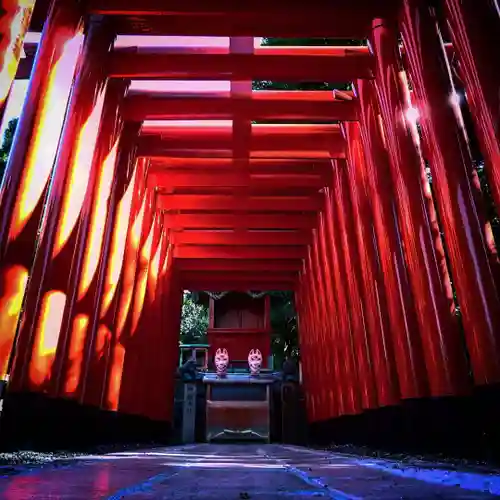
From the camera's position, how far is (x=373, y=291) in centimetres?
579

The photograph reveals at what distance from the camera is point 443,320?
3.95 metres

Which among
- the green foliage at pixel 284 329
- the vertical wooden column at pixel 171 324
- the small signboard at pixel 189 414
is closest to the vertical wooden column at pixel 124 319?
the vertical wooden column at pixel 171 324

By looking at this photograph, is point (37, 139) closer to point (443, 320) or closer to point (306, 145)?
point (443, 320)

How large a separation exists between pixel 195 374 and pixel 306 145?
6.76m

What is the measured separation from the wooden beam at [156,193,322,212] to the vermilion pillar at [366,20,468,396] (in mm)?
3454

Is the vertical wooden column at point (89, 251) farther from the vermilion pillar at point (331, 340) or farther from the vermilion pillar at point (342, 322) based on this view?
the vermilion pillar at point (331, 340)

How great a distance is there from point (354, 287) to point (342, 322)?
3.65ft

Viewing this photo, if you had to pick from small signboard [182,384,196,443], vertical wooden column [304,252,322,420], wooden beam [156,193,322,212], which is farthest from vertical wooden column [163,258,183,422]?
vertical wooden column [304,252,322,420]

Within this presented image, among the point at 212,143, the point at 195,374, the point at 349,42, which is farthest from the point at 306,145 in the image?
the point at 195,374

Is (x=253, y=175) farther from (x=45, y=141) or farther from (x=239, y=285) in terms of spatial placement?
(x=239, y=285)

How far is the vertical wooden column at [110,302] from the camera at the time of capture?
18.1 feet

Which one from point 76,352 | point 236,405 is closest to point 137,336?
point 76,352

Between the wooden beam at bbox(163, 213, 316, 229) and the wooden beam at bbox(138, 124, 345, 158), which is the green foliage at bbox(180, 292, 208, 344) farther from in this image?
the wooden beam at bbox(138, 124, 345, 158)

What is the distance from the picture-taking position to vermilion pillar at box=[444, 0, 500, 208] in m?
3.07
